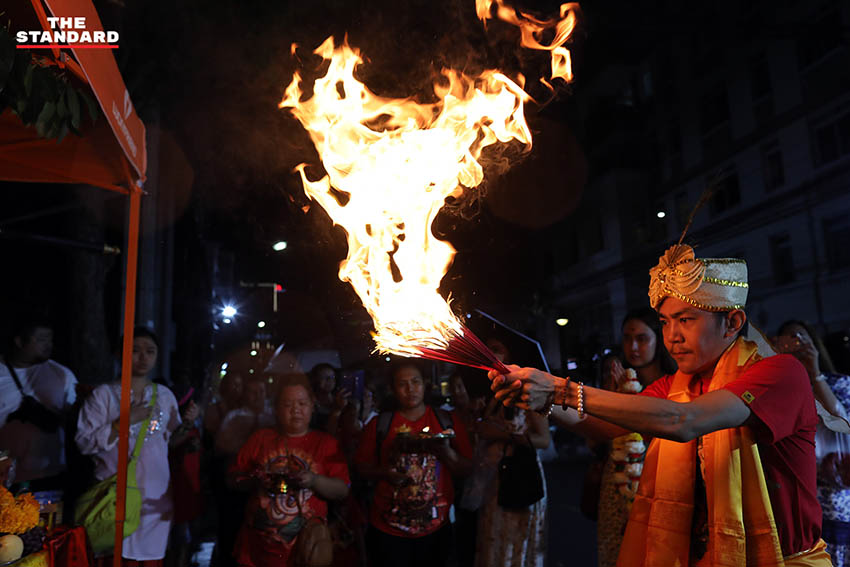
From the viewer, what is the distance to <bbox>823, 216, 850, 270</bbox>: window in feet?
64.5

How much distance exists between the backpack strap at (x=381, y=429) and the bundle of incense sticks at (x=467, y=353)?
2.17 metres

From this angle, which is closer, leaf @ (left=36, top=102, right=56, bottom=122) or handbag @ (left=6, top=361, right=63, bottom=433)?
leaf @ (left=36, top=102, right=56, bottom=122)

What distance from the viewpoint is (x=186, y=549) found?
19.9 feet

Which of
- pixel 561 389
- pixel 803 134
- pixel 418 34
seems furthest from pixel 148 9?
pixel 803 134

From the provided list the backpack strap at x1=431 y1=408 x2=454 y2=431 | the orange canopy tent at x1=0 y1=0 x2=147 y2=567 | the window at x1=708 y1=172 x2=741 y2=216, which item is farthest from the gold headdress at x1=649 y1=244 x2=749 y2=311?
the window at x1=708 y1=172 x2=741 y2=216

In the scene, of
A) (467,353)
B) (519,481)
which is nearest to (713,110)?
(519,481)

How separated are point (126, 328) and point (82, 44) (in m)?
1.80

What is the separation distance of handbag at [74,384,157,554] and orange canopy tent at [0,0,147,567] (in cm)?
41

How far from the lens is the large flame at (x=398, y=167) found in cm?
336

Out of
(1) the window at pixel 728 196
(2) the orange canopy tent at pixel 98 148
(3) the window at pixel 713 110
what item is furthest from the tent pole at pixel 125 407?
(3) the window at pixel 713 110

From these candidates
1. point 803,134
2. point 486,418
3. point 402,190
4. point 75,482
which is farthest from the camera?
point 803,134

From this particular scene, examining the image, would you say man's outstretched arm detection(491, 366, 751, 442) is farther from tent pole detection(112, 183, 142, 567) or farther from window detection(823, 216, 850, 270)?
window detection(823, 216, 850, 270)

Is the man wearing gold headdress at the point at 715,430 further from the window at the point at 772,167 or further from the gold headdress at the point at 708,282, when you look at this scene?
the window at the point at 772,167

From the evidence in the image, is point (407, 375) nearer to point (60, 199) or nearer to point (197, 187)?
point (60, 199)
